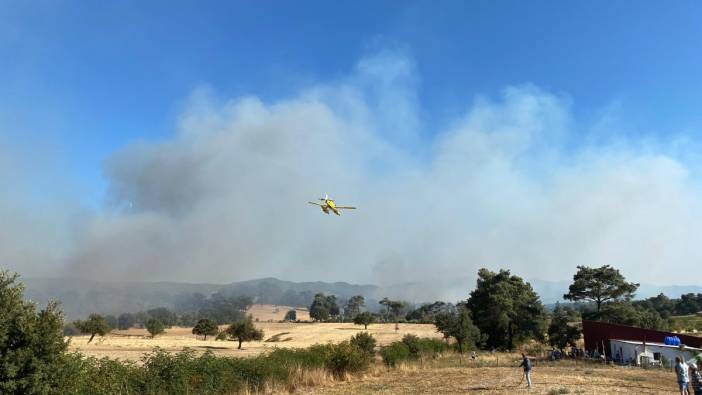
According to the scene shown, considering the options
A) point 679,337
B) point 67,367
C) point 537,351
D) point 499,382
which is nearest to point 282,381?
point 499,382

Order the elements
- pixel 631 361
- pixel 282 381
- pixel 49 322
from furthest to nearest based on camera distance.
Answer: pixel 631 361
pixel 282 381
pixel 49 322

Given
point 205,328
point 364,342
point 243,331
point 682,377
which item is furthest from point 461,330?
point 205,328

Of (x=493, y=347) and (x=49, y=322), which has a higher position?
(x=49, y=322)

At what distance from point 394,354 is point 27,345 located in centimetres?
3287

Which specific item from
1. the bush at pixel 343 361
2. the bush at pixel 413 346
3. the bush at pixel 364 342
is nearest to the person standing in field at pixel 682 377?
the bush at pixel 343 361

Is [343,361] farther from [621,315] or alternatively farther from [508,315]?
A: [621,315]

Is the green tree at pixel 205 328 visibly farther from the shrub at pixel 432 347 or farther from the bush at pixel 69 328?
the shrub at pixel 432 347

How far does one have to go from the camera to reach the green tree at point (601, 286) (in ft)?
223

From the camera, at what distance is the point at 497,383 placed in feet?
87.1

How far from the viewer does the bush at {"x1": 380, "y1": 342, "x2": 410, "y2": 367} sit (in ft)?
129

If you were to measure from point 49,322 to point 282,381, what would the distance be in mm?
16710

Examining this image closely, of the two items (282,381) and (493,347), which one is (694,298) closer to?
(493,347)

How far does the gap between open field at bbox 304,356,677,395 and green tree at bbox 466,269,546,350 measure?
118 ft

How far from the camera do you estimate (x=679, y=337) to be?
131ft
